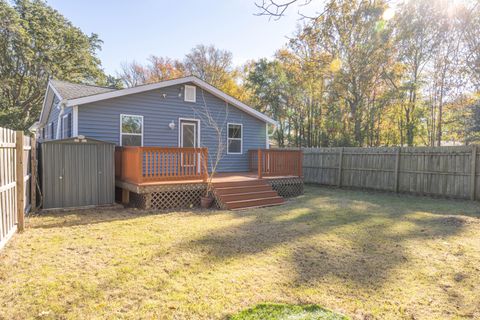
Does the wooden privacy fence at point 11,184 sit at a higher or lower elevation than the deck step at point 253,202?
higher

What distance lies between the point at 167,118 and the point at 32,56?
16.1 metres

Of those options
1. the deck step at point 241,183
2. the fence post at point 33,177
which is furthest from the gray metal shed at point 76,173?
the deck step at point 241,183

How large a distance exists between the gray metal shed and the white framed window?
1753 mm

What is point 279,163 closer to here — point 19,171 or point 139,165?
point 139,165

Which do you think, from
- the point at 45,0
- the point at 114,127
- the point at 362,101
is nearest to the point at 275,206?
the point at 114,127

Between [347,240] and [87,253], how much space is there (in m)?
3.91

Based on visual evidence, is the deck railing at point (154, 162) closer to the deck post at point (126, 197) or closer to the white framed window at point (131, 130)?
the deck post at point (126, 197)

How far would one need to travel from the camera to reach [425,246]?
450 cm

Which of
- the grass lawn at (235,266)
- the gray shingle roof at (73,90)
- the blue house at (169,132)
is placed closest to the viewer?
the grass lawn at (235,266)

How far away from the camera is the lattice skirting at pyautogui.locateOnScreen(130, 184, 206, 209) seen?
7082mm

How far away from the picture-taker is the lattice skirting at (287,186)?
8.94m

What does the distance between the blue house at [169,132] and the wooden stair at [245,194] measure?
0.06m

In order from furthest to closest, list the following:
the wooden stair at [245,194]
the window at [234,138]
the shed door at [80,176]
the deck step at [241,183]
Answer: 1. the window at [234,138]
2. the deck step at [241,183]
3. the wooden stair at [245,194]
4. the shed door at [80,176]

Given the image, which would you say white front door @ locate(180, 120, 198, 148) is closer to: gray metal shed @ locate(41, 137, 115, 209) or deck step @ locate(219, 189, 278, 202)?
gray metal shed @ locate(41, 137, 115, 209)
